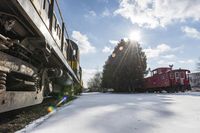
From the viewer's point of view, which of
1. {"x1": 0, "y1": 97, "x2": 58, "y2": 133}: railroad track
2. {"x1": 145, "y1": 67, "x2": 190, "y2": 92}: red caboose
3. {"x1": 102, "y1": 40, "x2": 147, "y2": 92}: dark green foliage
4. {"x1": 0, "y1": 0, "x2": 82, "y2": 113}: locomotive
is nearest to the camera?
{"x1": 0, "y1": 0, "x2": 82, "y2": 113}: locomotive

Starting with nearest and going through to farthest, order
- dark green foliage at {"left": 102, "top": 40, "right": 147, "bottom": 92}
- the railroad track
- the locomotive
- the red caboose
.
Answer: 1. the locomotive
2. the railroad track
3. the red caboose
4. dark green foliage at {"left": 102, "top": 40, "right": 147, "bottom": 92}

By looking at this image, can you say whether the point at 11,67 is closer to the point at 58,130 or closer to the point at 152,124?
the point at 58,130

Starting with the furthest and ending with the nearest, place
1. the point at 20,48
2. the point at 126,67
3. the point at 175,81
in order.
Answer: the point at 126,67 → the point at 175,81 → the point at 20,48

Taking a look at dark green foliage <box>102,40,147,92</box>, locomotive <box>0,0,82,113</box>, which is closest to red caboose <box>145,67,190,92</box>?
dark green foliage <box>102,40,147,92</box>

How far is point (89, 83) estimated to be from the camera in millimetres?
53031

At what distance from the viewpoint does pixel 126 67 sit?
850 inches

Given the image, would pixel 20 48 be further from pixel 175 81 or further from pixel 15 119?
pixel 175 81

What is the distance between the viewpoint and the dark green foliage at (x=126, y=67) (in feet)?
70.2

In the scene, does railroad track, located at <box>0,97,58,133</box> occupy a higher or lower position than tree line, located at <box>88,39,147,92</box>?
lower

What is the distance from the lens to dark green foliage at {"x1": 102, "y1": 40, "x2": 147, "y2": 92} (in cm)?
2141

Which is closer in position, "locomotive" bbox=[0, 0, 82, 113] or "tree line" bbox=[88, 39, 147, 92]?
"locomotive" bbox=[0, 0, 82, 113]

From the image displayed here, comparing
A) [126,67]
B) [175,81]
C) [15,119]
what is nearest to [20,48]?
[15,119]

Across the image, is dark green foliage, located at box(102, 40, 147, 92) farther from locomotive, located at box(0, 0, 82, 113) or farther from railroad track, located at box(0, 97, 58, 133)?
locomotive, located at box(0, 0, 82, 113)

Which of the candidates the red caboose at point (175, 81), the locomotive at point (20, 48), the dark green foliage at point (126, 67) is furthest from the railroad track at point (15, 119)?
the dark green foliage at point (126, 67)
